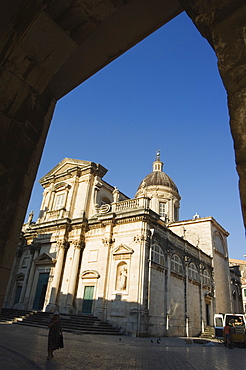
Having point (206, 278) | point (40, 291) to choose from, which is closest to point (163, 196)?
point (206, 278)

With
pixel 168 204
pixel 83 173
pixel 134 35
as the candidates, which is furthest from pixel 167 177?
pixel 134 35

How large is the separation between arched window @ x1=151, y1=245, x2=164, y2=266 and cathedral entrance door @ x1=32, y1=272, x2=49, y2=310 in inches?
411

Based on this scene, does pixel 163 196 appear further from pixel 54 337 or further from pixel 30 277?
pixel 54 337

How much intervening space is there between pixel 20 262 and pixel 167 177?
2359 centimetres

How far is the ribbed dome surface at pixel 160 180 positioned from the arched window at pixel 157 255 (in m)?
17.8

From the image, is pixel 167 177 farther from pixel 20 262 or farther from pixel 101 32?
pixel 101 32

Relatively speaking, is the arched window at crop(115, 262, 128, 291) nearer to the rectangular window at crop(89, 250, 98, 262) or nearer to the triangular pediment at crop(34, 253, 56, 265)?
the rectangular window at crop(89, 250, 98, 262)

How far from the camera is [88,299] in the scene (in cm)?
2103

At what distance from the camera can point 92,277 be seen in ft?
69.8

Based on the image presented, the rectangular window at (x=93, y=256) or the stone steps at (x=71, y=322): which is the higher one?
the rectangular window at (x=93, y=256)

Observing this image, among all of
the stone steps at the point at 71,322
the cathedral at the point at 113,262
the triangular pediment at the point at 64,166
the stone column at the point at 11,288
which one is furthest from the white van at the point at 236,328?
the stone column at the point at 11,288

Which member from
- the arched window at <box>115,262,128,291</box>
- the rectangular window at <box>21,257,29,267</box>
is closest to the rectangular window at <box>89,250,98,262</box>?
the arched window at <box>115,262,128,291</box>

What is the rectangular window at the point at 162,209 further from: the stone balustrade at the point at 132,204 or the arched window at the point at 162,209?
the stone balustrade at the point at 132,204

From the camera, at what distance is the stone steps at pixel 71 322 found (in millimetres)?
17172
